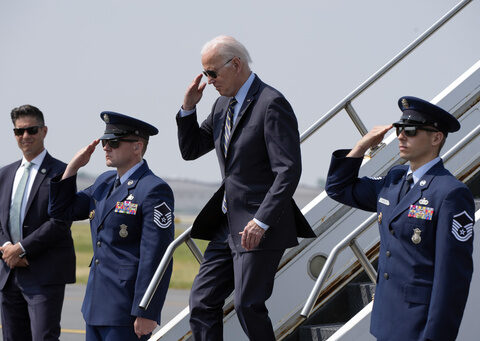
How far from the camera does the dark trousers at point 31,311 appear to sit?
5.40 meters

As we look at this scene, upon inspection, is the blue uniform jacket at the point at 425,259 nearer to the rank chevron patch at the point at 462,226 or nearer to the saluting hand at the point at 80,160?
the rank chevron patch at the point at 462,226

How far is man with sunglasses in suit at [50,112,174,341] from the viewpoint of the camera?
4.47 m

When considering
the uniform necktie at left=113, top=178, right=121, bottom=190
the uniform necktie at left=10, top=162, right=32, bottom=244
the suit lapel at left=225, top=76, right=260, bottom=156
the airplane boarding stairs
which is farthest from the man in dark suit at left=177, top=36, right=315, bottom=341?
the uniform necktie at left=10, top=162, right=32, bottom=244

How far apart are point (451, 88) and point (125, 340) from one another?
2.78 m

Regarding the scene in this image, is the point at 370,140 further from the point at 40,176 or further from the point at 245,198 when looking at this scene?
the point at 40,176

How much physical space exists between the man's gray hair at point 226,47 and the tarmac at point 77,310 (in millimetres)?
7209

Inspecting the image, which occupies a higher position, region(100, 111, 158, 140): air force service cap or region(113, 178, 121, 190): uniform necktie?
region(100, 111, 158, 140): air force service cap

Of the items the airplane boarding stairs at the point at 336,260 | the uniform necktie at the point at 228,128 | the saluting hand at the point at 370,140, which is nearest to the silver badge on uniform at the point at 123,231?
the airplane boarding stairs at the point at 336,260

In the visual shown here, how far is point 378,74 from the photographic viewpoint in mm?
5762

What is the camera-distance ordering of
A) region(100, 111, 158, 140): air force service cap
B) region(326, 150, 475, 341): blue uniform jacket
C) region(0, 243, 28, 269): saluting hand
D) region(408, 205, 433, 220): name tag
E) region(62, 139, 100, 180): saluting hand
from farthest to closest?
1. region(0, 243, 28, 269): saluting hand
2. region(62, 139, 100, 180): saluting hand
3. region(100, 111, 158, 140): air force service cap
4. region(408, 205, 433, 220): name tag
5. region(326, 150, 475, 341): blue uniform jacket

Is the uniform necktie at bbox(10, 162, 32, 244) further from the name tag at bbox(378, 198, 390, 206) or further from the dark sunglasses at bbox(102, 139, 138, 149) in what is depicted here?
the name tag at bbox(378, 198, 390, 206)

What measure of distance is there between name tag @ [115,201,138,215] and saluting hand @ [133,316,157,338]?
1.86 feet

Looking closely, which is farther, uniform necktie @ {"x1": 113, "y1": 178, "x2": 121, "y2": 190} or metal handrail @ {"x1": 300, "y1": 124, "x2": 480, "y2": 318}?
uniform necktie @ {"x1": 113, "y1": 178, "x2": 121, "y2": 190}

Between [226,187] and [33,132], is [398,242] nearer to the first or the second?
[226,187]
